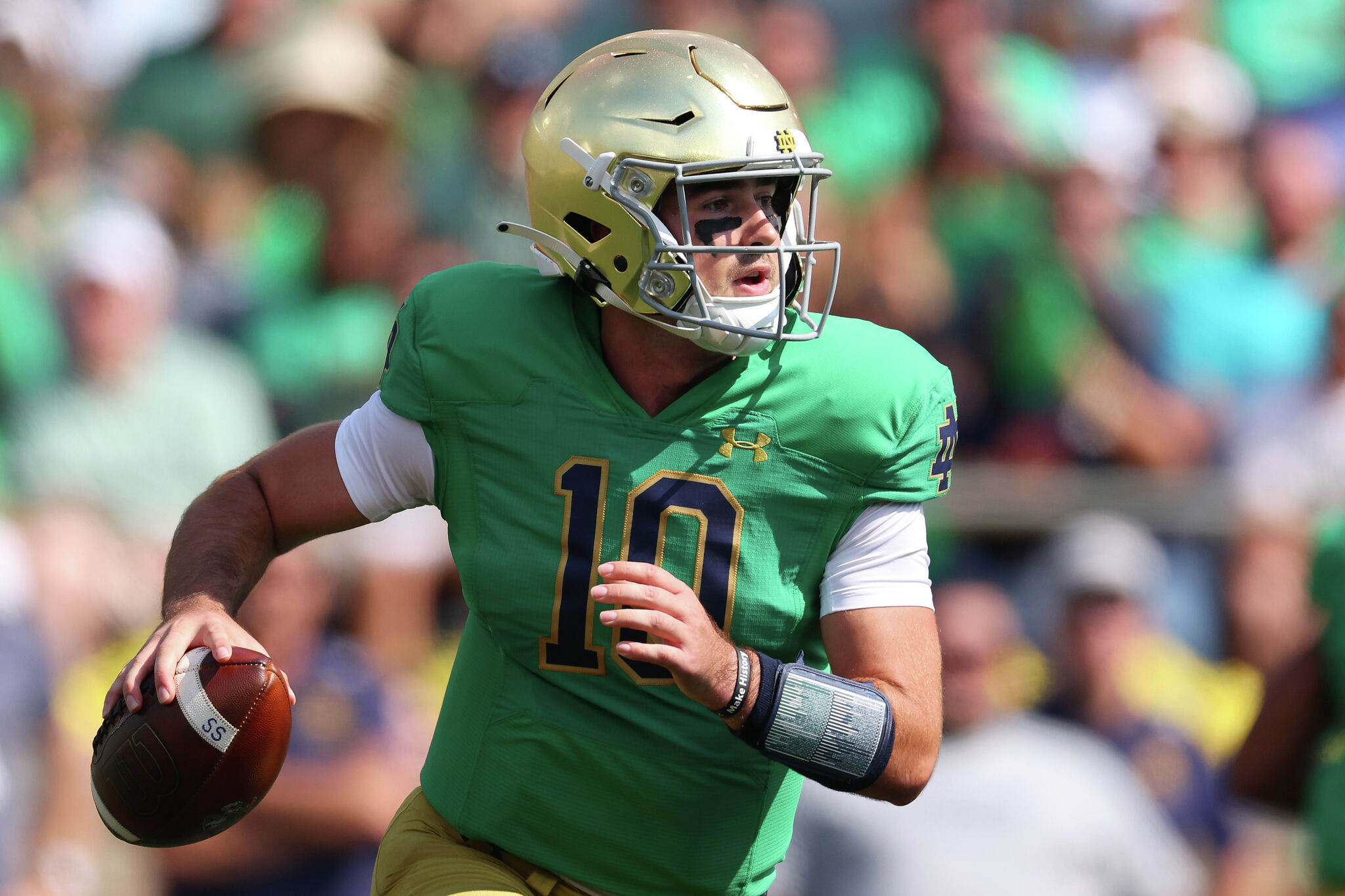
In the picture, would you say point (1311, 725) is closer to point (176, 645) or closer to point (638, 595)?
point (638, 595)

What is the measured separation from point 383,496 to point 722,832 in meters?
0.87

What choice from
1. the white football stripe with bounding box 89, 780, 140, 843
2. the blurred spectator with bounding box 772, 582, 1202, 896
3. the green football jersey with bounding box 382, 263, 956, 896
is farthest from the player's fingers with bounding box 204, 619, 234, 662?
the blurred spectator with bounding box 772, 582, 1202, 896

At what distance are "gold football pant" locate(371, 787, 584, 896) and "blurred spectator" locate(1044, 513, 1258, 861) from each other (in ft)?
10.1

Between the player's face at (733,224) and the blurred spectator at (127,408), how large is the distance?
299 centimetres

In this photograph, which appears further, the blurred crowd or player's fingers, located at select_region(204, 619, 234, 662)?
the blurred crowd

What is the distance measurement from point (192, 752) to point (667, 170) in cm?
126

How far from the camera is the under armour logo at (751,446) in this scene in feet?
8.91

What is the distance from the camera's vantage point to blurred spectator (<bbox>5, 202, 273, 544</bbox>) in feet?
17.3

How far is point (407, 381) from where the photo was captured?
9.27 ft

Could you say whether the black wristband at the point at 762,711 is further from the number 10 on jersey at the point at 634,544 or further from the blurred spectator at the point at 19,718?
the blurred spectator at the point at 19,718

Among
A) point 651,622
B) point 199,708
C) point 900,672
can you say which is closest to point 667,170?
point 651,622

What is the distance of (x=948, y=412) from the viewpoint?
9.33 ft

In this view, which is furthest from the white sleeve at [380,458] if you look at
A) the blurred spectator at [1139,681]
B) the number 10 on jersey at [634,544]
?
the blurred spectator at [1139,681]

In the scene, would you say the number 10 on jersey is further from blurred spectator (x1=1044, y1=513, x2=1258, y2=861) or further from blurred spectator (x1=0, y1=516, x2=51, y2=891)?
blurred spectator (x1=1044, y1=513, x2=1258, y2=861)
